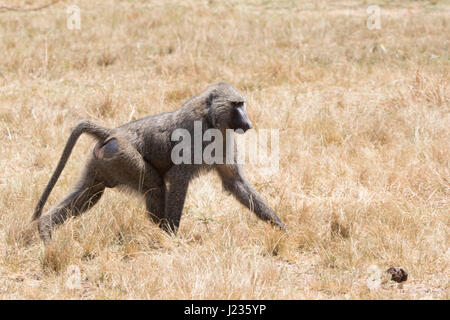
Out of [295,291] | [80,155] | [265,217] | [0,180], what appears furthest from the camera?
[80,155]

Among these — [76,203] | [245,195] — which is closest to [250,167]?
[245,195]

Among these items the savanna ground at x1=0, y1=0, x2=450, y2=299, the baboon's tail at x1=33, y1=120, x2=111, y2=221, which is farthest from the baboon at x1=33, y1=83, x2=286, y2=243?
the savanna ground at x1=0, y1=0, x2=450, y2=299

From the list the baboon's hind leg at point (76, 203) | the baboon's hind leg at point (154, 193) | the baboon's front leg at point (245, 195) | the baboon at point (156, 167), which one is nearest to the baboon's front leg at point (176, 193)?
the baboon at point (156, 167)

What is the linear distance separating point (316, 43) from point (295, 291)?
8.13m

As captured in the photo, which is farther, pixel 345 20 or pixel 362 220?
pixel 345 20

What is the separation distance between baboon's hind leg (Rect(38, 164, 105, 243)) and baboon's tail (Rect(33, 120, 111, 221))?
99 mm

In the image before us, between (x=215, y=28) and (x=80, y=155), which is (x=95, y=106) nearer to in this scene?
(x=80, y=155)

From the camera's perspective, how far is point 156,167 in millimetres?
4859

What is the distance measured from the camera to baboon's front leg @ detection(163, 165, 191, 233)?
15.2 ft

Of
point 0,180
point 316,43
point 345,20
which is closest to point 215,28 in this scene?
point 316,43

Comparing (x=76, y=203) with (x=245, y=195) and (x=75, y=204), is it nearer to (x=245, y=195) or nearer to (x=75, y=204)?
(x=75, y=204)

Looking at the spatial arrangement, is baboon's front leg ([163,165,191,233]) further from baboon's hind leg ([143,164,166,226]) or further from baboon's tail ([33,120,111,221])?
baboon's tail ([33,120,111,221])

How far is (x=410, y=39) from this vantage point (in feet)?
37.1

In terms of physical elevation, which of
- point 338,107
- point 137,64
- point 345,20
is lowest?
point 338,107
